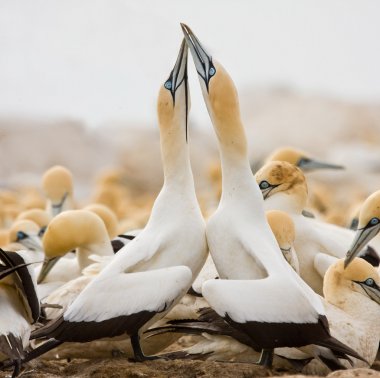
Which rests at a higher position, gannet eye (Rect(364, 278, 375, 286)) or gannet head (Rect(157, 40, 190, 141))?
gannet head (Rect(157, 40, 190, 141))

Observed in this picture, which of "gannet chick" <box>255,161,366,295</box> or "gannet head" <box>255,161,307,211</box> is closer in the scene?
"gannet chick" <box>255,161,366,295</box>

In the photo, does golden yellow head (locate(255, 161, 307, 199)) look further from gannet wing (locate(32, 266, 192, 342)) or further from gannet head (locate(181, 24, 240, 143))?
gannet wing (locate(32, 266, 192, 342))

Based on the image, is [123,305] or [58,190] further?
[58,190]

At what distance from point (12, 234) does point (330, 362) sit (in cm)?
485

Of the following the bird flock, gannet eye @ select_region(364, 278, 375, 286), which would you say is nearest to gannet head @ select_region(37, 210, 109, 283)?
the bird flock

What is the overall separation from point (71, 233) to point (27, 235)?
2.37 meters

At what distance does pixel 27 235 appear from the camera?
10102mm

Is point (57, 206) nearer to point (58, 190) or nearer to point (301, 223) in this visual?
point (58, 190)

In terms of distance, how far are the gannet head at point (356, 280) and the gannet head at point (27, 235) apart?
150 inches

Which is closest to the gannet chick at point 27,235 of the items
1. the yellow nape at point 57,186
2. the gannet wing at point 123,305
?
the yellow nape at point 57,186

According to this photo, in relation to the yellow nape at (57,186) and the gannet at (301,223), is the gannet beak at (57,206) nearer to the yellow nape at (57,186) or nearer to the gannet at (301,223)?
the yellow nape at (57,186)

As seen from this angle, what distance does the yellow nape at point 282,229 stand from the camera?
6777mm

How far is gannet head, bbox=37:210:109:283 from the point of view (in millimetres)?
7750

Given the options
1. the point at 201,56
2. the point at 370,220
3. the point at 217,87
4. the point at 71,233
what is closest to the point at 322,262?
the point at 370,220
